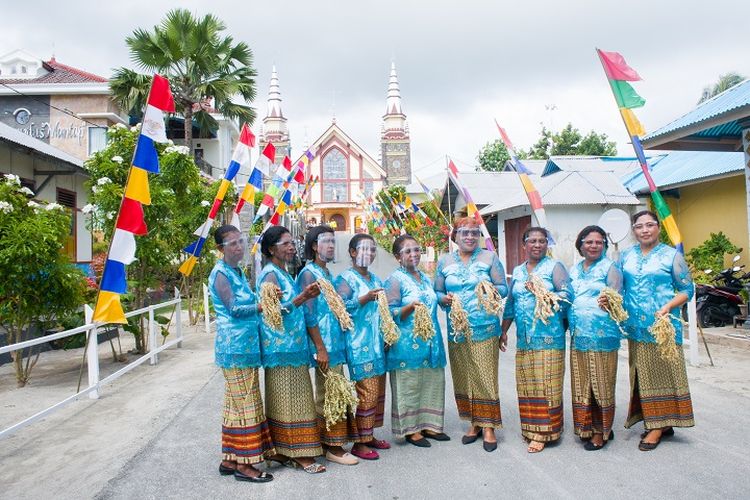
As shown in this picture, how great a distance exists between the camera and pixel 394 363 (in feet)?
14.3

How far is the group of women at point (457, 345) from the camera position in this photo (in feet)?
12.7

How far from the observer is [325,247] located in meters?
4.11

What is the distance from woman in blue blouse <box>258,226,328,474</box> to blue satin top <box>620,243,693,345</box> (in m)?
2.35

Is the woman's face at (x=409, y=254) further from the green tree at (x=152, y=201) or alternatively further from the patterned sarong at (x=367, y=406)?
the green tree at (x=152, y=201)

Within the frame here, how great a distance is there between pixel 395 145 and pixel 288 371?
50.9m

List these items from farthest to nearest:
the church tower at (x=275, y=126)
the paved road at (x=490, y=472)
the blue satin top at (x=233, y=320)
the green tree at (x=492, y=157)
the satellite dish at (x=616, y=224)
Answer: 1. the church tower at (x=275, y=126)
2. the green tree at (x=492, y=157)
3. the satellite dish at (x=616, y=224)
4. the blue satin top at (x=233, y=320)
5. the paved road at (x=490, y=472)

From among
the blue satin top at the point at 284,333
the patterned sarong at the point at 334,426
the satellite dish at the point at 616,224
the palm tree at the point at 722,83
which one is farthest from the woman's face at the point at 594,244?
the palm tree at the point at 722,83

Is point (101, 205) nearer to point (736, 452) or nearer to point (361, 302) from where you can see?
point (361, 302)

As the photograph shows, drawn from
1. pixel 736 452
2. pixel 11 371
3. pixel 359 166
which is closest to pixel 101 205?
pixel 11 371

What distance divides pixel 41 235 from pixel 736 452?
23.6 ft

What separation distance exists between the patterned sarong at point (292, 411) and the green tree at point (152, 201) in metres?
5.58

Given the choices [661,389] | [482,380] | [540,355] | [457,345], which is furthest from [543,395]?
[661,389]

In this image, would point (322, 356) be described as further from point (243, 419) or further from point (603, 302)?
point (603, 302)

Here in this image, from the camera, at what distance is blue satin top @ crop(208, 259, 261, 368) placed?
146 inches
